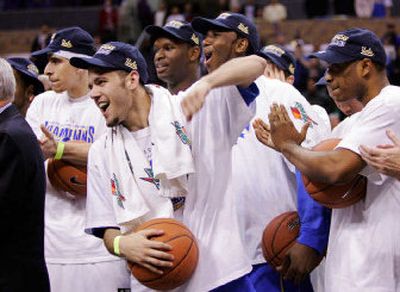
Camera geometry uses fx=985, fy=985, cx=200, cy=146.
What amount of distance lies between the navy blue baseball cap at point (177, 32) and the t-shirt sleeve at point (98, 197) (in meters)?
1.50

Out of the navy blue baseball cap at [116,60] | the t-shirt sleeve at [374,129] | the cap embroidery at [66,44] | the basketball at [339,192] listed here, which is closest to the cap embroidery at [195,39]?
the cap embroidery at [66,44]

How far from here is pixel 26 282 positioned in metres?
5.43

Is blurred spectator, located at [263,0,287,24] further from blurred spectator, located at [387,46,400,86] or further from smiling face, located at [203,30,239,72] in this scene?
smiling face, located at [203,30,239,72]

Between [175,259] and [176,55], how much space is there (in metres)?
2.25

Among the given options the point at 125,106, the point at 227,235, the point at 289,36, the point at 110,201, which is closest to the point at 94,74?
the point at 125,106

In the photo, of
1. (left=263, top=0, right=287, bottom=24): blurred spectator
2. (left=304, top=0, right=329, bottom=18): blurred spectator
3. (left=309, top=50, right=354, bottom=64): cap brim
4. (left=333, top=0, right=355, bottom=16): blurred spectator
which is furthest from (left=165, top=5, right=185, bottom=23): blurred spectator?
(left=309, top=50, right=354, bottom=64): cap brim

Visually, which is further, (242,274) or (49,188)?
(49,188)

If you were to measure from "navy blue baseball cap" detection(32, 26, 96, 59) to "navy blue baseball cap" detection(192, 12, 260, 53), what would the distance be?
1.06 meters

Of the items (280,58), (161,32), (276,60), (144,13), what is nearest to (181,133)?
(161,32)

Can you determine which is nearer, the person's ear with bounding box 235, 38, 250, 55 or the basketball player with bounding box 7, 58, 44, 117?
the person's ear with bounding box 235, 38, 250, 55

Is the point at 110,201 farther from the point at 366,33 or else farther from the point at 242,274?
the point at 366,33

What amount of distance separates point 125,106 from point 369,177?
4.56 feet

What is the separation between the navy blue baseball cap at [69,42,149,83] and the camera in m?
5.50

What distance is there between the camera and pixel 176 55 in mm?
6930
